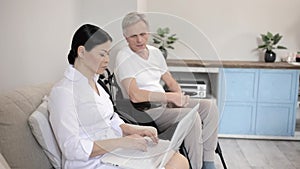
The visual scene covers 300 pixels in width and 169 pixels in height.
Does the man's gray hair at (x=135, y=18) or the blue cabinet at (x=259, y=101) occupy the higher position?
the man's gray hair at (x=135, y=18)

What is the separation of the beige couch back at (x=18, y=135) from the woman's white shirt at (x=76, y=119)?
118mm

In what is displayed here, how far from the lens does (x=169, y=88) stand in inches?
85.4

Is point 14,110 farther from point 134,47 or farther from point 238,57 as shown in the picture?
point 238,57

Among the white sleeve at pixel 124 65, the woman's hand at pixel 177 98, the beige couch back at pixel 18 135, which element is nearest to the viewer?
the beige couch back at pixel 18 135

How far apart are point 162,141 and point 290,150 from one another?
213 centimetres

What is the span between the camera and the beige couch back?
4.75ft

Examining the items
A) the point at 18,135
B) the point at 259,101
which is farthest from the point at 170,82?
the point at 259,101

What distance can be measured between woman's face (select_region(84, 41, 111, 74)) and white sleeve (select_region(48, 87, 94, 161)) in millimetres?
187

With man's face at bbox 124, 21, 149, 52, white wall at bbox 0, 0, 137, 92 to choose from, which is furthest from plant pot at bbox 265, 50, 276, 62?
man's face at bbox 124, 21, 149, 52

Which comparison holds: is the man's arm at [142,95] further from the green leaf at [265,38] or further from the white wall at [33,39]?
the green leaf at [265,38]

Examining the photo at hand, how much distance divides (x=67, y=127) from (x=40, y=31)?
34.5 inches

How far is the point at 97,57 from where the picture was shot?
5.31 feet

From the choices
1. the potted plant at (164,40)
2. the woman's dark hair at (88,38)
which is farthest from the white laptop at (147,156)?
the potted plant at (164,40)

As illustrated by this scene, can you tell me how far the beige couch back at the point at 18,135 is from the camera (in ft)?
4.75
